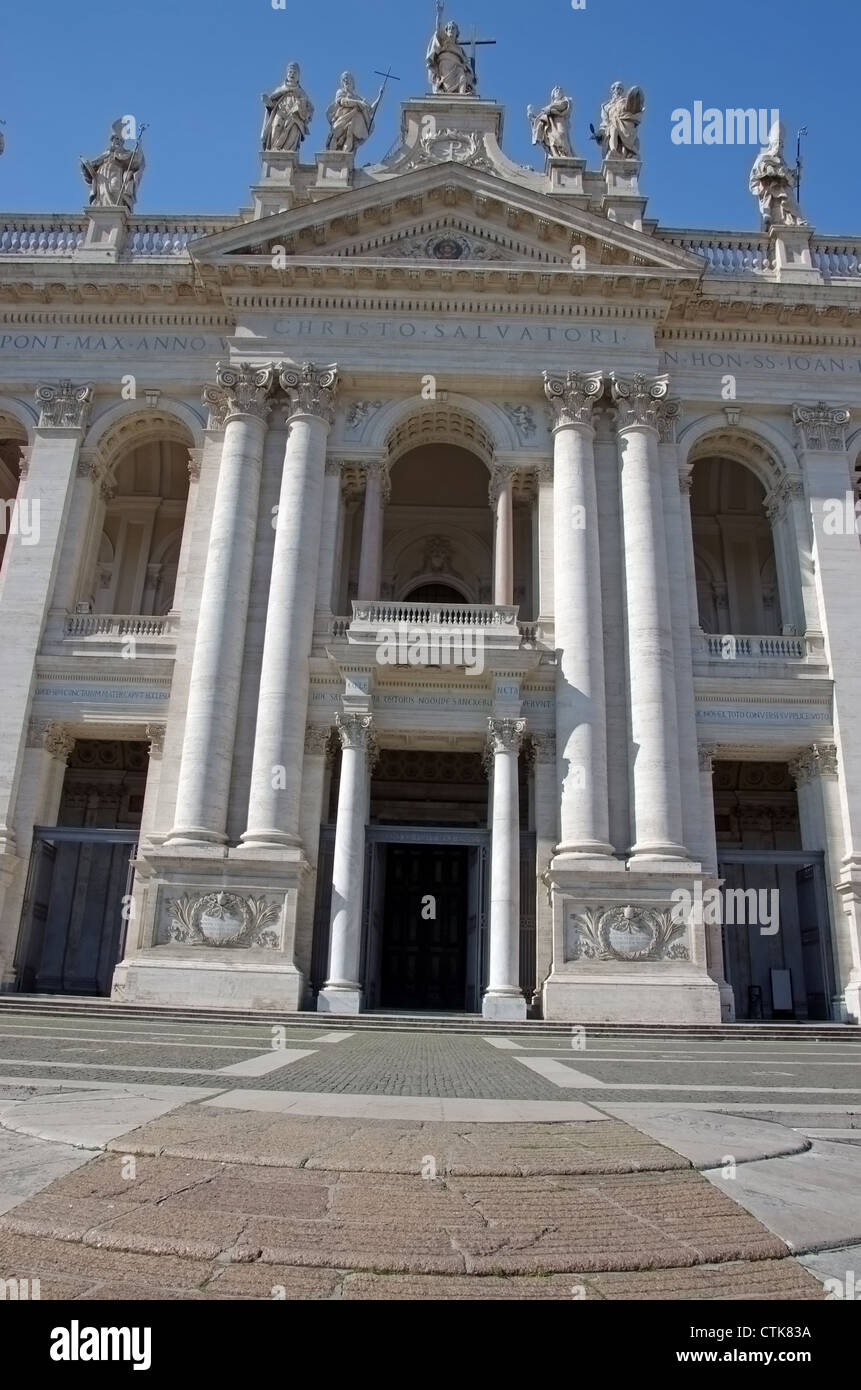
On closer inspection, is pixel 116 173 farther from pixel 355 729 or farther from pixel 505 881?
pixel 505 881

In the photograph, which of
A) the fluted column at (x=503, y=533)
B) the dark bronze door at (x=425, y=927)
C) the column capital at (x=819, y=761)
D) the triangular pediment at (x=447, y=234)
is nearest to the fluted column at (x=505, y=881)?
the dark bronze door at (x=425, y=927)

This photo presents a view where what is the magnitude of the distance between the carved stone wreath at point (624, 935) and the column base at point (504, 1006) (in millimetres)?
1349

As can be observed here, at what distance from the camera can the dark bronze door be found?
909 inches

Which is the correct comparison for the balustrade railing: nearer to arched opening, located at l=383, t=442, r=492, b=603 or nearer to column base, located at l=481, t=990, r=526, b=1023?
arched opening, located at l=383, t=442, r=492, b=603

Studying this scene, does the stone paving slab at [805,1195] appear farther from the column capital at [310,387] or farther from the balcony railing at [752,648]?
the column capital at [310,387]

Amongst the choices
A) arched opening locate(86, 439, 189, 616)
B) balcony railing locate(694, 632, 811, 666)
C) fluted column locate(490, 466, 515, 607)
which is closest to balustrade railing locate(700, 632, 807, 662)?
balcony railing locate(694, 632, 811, 666)

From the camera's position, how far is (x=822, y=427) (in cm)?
2430

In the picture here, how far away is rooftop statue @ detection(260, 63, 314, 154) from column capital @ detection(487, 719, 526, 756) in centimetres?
1741

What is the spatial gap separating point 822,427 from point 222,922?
18.7m

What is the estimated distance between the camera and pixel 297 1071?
309 inches

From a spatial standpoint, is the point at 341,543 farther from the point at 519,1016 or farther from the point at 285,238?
the point at 519,1016

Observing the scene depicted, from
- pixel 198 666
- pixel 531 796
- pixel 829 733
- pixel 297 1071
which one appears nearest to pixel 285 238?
pixel 198 666

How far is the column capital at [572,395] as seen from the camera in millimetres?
23281

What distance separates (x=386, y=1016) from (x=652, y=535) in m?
12.2
